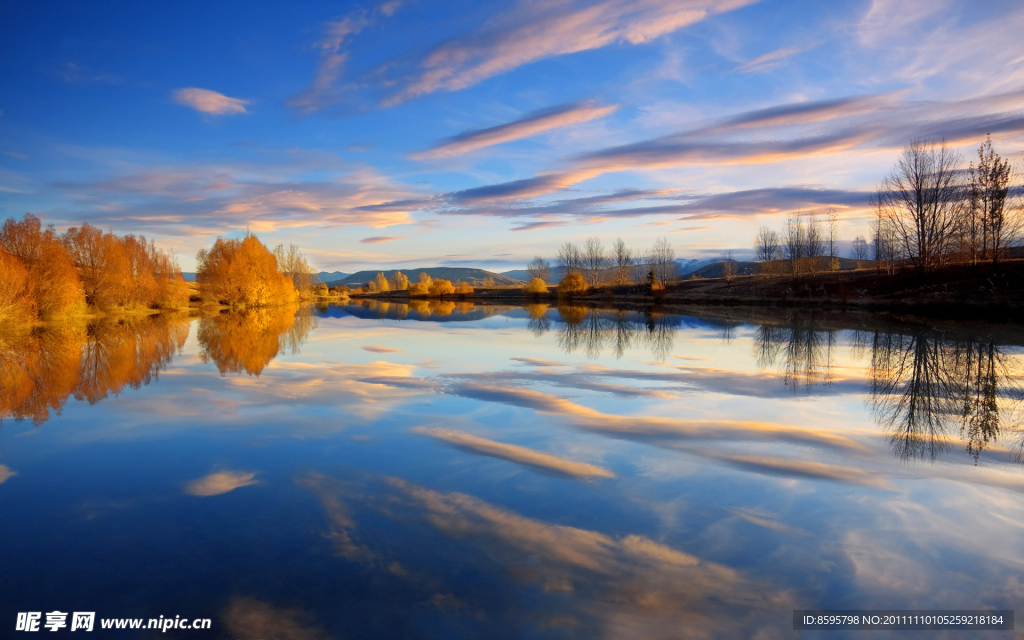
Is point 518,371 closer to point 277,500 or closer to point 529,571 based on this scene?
point 277,500

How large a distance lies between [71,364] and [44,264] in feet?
69.3

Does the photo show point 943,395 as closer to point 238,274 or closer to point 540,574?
point 540,574

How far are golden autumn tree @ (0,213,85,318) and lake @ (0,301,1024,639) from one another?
22.2 m

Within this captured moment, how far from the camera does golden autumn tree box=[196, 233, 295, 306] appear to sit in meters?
46.9

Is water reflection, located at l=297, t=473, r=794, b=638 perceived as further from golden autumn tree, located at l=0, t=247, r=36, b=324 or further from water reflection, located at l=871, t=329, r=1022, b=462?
golden autumn tree, located at l=0, t=247, r=36, b=324

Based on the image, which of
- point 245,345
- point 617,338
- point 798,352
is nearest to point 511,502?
point 798,352

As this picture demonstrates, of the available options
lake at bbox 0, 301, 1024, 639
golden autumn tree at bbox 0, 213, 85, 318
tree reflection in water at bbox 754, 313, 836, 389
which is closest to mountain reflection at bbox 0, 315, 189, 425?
lake at bbox 0, 301, 1024, 639

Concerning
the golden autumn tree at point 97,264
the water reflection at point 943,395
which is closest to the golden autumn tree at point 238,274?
the golden autumn tree at point 97,264

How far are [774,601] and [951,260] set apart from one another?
5263 cm

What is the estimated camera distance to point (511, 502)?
204 inches

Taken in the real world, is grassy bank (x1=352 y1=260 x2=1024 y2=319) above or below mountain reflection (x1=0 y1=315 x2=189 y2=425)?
above

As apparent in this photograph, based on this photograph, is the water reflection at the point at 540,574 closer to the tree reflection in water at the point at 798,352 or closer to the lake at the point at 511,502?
the lake at the point at 511,502

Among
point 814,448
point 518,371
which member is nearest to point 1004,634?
point 814,448

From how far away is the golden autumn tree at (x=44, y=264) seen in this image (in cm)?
2864
